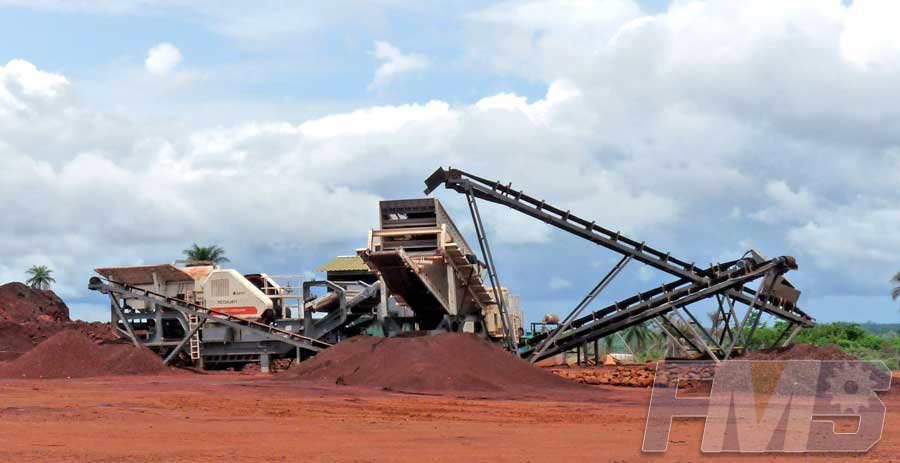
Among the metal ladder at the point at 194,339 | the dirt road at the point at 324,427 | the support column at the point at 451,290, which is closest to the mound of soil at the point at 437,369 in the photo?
the dirt road at the point at 324,427

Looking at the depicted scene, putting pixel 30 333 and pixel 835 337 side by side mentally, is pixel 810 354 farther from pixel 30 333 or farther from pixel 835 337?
pixel 835 337

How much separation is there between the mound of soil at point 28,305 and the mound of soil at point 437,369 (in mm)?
21295

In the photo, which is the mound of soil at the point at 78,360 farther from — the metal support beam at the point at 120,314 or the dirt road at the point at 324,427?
the dirt road at the point at 324,427

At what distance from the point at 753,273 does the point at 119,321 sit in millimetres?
22920

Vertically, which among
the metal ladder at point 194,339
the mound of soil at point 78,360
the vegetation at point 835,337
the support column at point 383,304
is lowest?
the mound of soil at point 78,360

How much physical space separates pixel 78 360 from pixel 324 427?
67.4 ft

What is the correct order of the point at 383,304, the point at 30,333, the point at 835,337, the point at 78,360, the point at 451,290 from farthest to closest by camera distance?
the point at 835,337 → the point at 30,333 → the point at 78,360 → the point at 383,304 → the point at 451,290

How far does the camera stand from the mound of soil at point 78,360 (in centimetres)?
3438

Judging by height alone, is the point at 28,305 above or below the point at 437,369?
below

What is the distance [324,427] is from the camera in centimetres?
1769

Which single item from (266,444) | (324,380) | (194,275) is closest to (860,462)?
(266,444)

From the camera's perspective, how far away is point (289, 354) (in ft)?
128

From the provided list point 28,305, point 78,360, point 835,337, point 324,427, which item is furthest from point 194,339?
point 835,337

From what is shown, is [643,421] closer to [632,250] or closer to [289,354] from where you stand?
[632,250]
